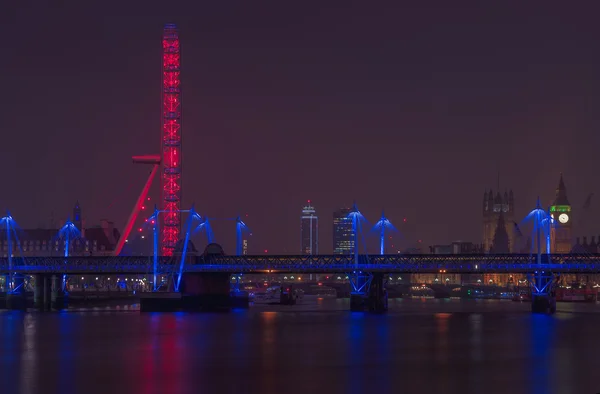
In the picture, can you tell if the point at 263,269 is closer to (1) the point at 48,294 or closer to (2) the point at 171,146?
(2) the point at 171,146

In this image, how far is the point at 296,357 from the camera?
67.1 metres

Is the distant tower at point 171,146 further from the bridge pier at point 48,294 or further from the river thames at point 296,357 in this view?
the river thames at point 296,357

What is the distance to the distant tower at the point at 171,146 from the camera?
145m

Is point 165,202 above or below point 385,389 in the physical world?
above

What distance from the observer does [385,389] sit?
52.0 meters

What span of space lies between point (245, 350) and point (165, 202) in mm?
76460

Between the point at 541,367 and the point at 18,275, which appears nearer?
the point at 541,367

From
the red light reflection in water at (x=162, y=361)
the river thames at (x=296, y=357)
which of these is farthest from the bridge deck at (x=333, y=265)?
the red light reflection in water at (x=162, y=361)

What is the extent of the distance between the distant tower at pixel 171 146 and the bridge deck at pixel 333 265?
4.88 meters

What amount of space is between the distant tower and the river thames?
136ft

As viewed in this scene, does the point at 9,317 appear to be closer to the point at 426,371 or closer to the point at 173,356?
the point at 173,356

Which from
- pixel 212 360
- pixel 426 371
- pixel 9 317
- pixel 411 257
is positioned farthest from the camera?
pixel 411 257

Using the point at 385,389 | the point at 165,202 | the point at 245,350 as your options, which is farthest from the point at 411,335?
the point at 165,202

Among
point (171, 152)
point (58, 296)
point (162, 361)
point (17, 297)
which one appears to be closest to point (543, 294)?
point (171, 152)
